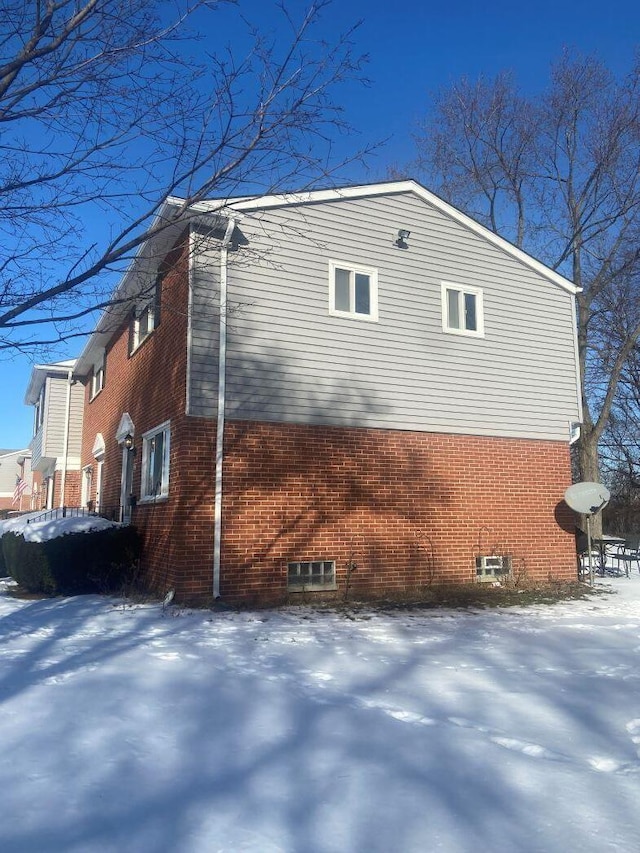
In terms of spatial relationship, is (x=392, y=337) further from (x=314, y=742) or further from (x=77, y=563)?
(x=314, y=742)

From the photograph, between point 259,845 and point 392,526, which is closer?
point 259,845

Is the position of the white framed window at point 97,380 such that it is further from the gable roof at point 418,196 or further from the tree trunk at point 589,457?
the tree trunk at point 589,457

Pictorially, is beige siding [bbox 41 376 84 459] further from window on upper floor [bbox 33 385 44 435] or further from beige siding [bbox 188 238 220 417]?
beige siding [bbox 188 238 220 417]

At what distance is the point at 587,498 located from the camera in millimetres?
12203

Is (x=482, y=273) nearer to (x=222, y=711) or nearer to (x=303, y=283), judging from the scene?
(x=303, y=283)

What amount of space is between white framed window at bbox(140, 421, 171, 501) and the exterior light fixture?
4822mm

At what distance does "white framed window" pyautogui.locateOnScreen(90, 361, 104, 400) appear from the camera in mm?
16766

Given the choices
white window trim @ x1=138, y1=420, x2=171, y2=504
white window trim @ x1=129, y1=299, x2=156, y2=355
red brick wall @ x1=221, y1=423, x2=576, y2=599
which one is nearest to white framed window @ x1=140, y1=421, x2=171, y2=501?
white window trim @ x1=138, y1=420, x2=171, y2=504

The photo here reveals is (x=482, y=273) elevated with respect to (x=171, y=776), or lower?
elevated

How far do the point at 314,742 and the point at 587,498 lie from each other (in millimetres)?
9141

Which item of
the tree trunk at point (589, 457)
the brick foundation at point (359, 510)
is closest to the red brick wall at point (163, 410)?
the brick foundation at point (359, 510)

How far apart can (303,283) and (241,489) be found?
328cm

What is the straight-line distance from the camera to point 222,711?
4.90 metres

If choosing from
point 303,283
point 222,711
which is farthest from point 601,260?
point 222,711
